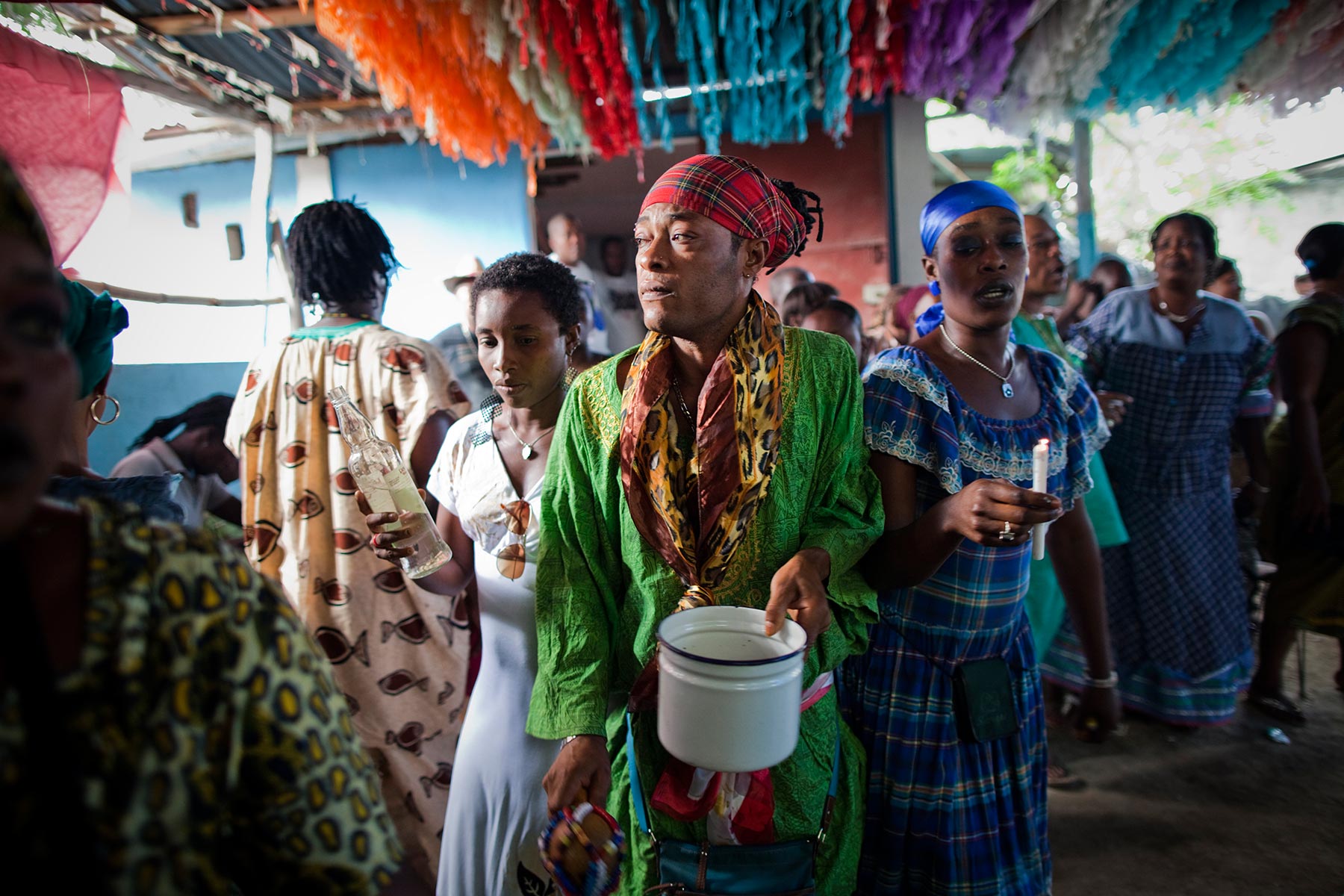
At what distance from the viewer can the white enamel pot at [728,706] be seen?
123 centimetres

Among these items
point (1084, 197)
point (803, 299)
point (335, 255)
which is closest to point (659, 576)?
point (335, 255)

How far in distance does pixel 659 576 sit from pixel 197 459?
3.03 metres

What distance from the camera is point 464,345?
5.22 meters

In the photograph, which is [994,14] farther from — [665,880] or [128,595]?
[128,595]

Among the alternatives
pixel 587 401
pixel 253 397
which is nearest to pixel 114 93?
pixel 253 397

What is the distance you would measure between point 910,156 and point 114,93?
5.78 m

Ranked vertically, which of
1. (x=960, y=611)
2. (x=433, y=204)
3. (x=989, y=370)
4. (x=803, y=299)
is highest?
(x=433, y=204)

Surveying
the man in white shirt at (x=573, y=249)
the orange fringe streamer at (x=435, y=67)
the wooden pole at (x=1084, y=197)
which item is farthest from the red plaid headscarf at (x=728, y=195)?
the wooden pole at (x=1084, y=197)

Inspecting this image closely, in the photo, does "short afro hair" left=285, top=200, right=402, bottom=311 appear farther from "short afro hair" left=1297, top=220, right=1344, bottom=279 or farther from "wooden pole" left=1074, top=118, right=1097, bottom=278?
"wooden pole" left=1074, top=118, right=1097, bottom=278

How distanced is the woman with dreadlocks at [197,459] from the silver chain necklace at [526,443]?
7.06ft

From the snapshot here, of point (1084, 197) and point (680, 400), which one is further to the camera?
point (1084, 197)

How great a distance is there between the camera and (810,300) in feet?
14.0

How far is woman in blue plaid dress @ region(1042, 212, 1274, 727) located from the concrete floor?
0.20 meters

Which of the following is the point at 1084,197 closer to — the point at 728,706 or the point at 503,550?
the point at 503,550
